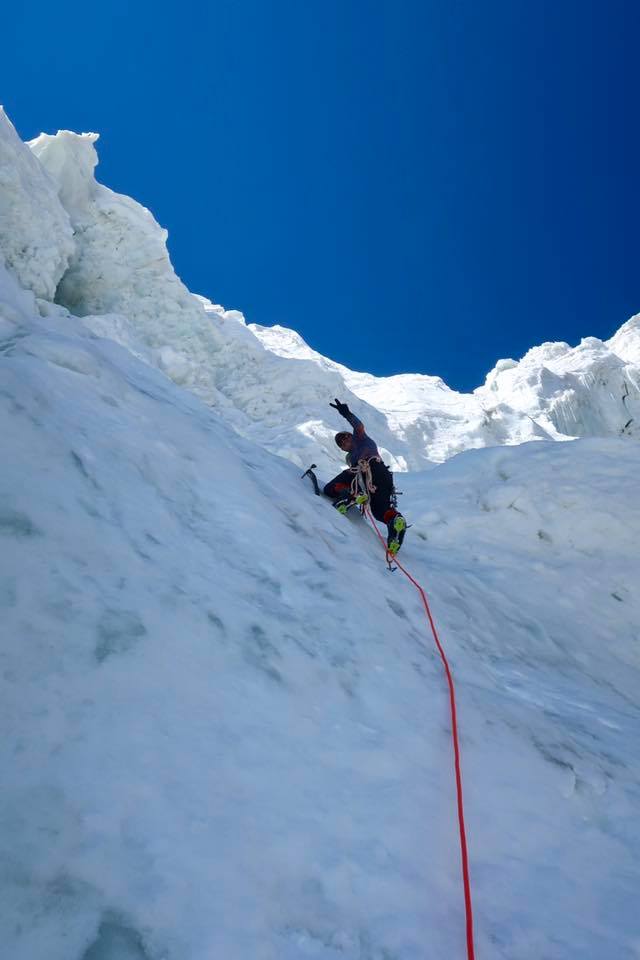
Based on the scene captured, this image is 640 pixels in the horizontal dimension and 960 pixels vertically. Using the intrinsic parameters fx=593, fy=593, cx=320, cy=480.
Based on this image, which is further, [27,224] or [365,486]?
[27,224]

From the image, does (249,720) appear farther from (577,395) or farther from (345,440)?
(577,395)

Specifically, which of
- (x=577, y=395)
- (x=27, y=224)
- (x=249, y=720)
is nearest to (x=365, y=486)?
(x=249, y=720)

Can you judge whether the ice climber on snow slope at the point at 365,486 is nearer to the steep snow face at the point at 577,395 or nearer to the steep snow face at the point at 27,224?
the steep snow face at the point at 27,224

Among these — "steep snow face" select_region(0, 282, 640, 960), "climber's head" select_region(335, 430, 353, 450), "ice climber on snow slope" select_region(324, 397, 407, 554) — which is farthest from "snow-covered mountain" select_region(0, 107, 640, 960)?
"climber's head" select_region(335, 430, 353, 450)

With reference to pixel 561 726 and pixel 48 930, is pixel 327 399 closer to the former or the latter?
pixel 561 726

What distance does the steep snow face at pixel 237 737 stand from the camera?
1.37 metres

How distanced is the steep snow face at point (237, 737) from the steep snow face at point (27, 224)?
15.8m

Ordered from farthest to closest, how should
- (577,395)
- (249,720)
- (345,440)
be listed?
1. (577,395)
2. (345,440)
3. (249,720)

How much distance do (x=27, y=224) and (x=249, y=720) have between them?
1982 centimetres

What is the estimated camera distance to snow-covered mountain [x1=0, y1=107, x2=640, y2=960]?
1387 millimetres

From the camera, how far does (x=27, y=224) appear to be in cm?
1775

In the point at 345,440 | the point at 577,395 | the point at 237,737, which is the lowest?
the point at 237,737

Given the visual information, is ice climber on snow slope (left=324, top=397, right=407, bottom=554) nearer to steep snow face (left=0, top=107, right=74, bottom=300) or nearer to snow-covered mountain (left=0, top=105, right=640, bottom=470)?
snow-covered mountain (left=0, top=105, right=640, bottom=470)

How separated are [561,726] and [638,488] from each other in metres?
4.83
